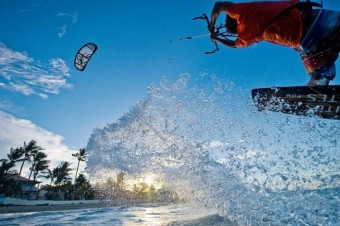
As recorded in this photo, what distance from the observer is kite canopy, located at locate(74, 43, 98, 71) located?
7703mm

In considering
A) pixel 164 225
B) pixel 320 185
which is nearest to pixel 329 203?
pixel 320 185

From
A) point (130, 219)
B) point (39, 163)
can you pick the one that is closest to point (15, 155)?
point (39, 163)

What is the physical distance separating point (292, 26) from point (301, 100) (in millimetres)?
2186

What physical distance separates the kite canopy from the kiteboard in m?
4.35

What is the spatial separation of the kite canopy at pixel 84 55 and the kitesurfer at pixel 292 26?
13.2ft

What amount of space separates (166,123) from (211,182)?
108 inches

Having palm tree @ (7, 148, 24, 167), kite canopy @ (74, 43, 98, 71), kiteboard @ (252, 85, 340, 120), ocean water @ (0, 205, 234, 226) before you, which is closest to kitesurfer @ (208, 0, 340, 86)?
kiteboard @ (252, 85, 340, 120)

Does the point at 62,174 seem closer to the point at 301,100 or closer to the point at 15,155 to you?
the point at 15,155

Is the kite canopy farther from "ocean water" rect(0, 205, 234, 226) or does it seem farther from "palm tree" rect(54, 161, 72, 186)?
"palm tree" rect(54, 161, 72, 186)

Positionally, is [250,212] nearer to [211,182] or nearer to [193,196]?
[211,182]

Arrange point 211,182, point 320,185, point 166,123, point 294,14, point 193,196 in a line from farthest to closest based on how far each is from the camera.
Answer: point 166,123, point 193,196, point 211,182, point 320,185, point 294,14

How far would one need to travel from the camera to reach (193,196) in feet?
25.2

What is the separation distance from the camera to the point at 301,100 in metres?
6.25

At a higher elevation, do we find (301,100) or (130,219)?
(301,100)
